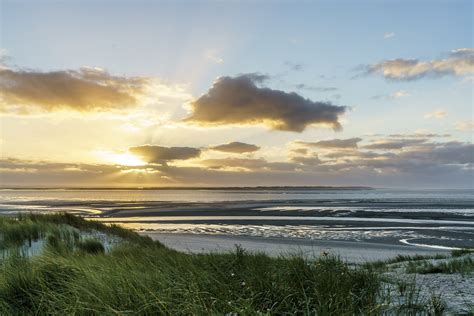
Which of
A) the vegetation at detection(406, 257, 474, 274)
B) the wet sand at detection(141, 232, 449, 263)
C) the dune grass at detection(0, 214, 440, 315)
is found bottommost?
the wet sand at detection(141, 232, 449, 263)

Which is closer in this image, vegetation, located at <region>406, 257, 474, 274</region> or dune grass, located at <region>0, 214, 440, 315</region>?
dune grass, located at <region>0, 214, 440, 315</region>

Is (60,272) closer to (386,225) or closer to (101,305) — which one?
(101,305)

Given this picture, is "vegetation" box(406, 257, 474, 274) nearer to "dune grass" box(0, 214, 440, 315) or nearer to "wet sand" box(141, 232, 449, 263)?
"dune grass" box(0, 214, 440, 315)

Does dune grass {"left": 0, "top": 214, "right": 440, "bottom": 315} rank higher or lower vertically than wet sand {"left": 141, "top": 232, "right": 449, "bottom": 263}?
higher

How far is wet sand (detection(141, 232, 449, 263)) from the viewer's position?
18688 millimetres

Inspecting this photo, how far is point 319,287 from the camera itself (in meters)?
5.06

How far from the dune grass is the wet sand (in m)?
11.8

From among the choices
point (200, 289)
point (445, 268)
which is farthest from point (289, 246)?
point (200, 289)

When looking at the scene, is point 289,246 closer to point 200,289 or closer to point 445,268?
point 445,268

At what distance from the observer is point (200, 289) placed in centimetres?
514

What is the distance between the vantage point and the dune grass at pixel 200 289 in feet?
14.7

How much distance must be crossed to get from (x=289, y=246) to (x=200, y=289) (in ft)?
50.9

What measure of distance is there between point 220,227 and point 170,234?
4.65 metres

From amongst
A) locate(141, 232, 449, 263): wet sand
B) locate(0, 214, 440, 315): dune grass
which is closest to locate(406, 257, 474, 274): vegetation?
locate(0, 214, 440, 315): dune grass
